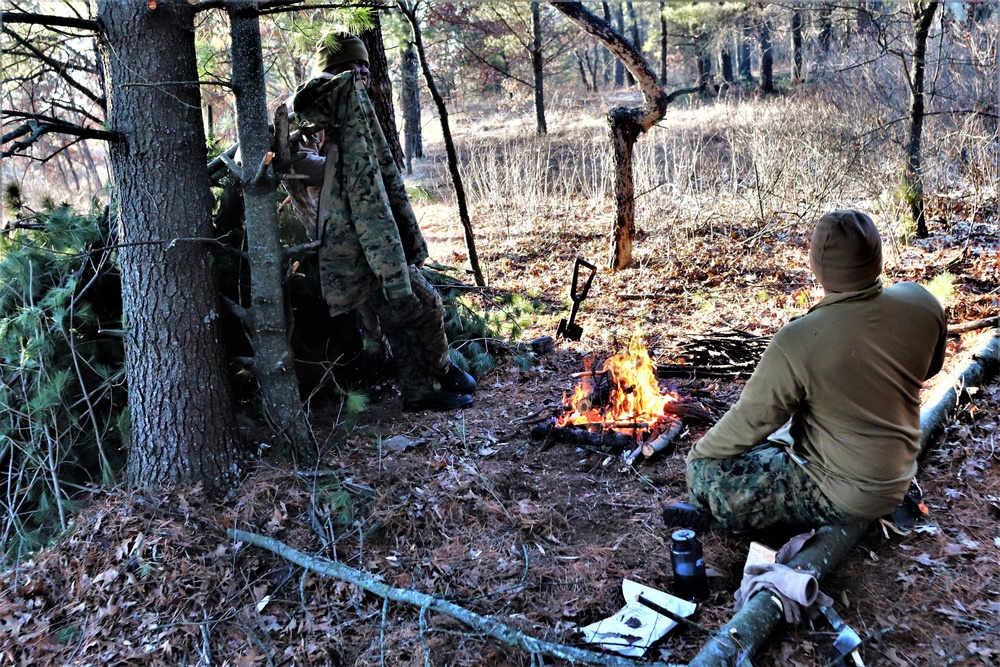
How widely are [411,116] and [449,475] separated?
58.4 ft

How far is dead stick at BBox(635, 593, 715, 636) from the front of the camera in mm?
2735

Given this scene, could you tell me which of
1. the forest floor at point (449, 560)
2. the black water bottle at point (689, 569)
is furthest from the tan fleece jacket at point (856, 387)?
the black water bottle at point (689, 569)

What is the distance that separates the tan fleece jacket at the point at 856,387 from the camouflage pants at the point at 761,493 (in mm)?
88

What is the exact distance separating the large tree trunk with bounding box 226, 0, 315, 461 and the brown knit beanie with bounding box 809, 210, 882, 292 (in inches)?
112

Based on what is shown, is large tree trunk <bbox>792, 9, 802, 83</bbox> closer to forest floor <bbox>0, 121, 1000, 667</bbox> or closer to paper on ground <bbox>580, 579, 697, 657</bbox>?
forest floor <bbox>0, 121, 1000, 667</bbox>

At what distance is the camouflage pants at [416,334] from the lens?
4938 millimetres

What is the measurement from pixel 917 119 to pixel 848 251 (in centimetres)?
770

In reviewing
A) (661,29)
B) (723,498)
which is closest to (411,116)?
(661,29)

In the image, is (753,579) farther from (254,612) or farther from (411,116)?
(411,116)

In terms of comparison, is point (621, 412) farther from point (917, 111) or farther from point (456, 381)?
point (917, 111)

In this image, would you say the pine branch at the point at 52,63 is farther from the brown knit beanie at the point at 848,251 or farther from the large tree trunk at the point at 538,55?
the large tree trunk at the point at 538,55

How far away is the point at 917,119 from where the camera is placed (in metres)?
9.02

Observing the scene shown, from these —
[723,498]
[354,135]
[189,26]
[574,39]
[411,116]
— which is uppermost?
[574,39]

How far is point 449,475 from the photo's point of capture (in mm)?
4195
